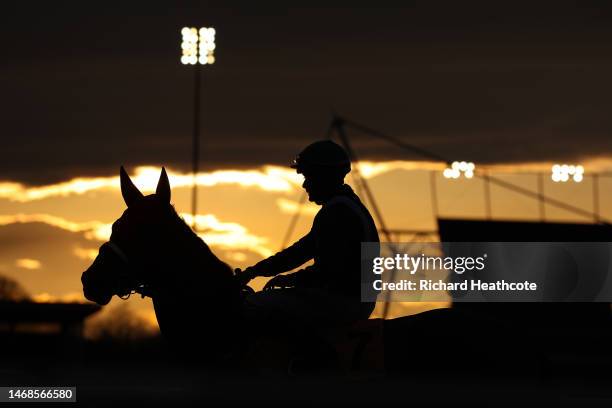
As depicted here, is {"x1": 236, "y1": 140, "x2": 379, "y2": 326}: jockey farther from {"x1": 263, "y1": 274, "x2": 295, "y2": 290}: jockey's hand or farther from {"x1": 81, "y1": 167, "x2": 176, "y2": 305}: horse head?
{"x1": 81, "y1": 167, "x2": 176, "y2": 305}: horse head

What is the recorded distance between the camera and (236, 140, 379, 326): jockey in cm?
1123

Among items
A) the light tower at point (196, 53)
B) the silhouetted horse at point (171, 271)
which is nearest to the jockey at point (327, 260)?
the silhouetted horse at point (171, 271)

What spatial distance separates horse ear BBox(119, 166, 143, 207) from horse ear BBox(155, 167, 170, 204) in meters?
0.15

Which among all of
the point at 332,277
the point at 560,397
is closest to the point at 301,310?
the point at 332,277

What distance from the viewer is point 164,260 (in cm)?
1195

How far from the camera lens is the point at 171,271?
39.2ft

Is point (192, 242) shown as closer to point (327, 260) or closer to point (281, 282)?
point (281, 282)

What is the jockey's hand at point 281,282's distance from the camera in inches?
468

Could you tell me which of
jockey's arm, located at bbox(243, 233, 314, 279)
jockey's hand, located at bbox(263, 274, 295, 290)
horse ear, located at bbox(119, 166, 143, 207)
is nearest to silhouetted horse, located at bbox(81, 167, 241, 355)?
horse ear, located at bbox(119, 166, 143, 207)

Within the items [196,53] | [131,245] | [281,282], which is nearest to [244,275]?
[281,282]

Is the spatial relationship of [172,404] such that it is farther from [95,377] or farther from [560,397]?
[95,377]

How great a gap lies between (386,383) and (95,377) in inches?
207

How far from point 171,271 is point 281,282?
87 cm

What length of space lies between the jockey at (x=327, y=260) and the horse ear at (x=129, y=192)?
1.21 metres
